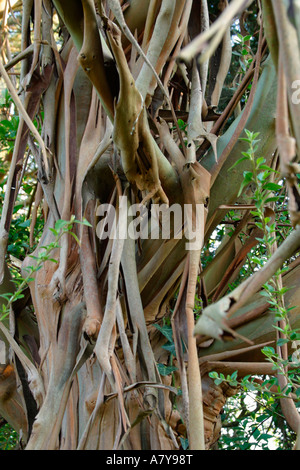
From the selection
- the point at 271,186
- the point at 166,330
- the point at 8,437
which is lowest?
the point at 8,437

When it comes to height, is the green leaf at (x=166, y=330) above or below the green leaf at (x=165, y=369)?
above

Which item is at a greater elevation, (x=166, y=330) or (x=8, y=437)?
(x=166, y=330)

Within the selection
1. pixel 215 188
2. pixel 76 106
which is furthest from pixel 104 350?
pixel 76 106

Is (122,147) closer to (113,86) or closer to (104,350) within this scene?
(113,86)

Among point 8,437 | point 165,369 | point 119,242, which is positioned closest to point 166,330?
point 165,369

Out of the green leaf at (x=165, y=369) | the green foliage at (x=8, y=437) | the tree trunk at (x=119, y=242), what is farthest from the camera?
the green foliage at (x=8, y=437)

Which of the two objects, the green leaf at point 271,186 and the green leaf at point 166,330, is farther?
the green leaf at point 166,330

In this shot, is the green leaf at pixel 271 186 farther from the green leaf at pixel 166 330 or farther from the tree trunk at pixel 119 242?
the green leaf at pixel 166 330

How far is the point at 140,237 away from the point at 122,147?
1.10ft

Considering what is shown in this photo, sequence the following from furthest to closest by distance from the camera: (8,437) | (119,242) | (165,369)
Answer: (8,437) < (165,369) < (119,242)

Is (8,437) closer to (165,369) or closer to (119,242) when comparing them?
(165,369)

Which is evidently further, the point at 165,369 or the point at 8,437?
the point at 8,437

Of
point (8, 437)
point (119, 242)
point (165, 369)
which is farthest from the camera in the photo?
point (8, 437)

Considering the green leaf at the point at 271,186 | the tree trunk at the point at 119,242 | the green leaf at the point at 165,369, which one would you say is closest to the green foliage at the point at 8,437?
the tree trunk at the point at 119,242
